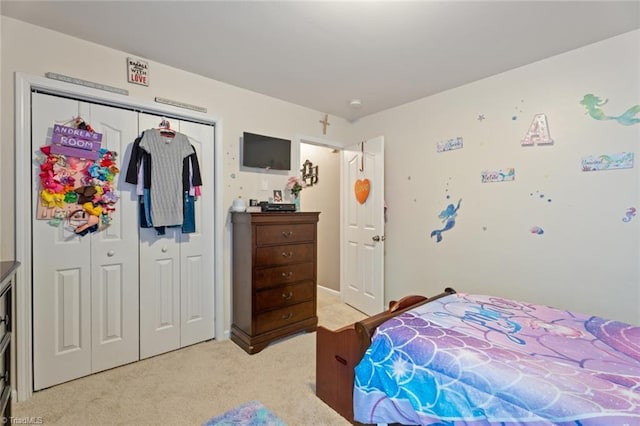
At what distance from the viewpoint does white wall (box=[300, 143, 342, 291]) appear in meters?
4.21

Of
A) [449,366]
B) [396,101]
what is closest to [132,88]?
[396,101]

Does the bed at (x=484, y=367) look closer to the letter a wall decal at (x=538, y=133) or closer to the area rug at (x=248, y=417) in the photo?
the area rug at (x=248, y=417)

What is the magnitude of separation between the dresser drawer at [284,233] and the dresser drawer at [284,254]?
5cm

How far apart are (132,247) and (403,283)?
265 centimetres

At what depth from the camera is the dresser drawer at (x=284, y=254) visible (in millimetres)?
2551

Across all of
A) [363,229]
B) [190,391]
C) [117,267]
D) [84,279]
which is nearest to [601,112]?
[363,229]

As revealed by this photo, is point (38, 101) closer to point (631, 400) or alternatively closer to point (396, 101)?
point (396, 101)

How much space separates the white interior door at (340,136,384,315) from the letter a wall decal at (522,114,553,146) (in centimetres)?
133

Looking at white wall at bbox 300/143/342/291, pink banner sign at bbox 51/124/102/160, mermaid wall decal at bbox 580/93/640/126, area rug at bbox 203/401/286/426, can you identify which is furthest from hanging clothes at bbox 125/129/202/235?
mermaid wall decal at bbox 580/93/640/126

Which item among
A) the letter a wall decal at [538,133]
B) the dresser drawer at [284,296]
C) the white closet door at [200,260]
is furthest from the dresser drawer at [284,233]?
the letter a wall decal at [538,133]

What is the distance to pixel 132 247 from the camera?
7.55 ft

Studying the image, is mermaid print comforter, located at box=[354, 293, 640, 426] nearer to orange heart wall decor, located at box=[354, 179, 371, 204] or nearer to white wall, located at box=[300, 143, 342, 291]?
orange heart wall decor, located at box=[354, 179, 371, 204]

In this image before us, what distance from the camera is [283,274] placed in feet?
8.82

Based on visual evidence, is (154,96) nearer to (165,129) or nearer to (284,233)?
(165,129)
